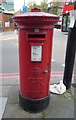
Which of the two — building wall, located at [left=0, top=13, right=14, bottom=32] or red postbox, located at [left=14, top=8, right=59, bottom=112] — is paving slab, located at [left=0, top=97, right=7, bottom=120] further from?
building wall, located at [left=0, top=13, right=14, bottom=32]

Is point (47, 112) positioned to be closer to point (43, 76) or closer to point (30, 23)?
point (43, 76)

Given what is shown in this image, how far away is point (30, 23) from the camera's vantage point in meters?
1.84

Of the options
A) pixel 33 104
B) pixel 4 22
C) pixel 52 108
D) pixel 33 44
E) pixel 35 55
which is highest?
pixel 4 22

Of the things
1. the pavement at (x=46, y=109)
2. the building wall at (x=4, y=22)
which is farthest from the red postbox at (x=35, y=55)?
the building wall at (x=4, y=22)

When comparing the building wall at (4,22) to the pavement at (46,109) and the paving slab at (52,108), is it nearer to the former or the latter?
the pavement at (46,109)

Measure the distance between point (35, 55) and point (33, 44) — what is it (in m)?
0.17

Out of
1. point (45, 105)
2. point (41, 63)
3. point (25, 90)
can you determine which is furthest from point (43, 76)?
point (45, 105)

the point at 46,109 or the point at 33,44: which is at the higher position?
the point at 33,44

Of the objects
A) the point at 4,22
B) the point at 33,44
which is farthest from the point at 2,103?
the point at 4,22

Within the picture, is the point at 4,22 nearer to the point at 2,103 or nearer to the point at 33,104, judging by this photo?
the point at 2,103

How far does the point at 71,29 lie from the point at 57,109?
1.50 meters

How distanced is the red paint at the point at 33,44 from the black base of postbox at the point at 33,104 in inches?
2.7

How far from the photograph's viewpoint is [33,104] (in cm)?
229

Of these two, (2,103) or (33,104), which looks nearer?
(33,104)
